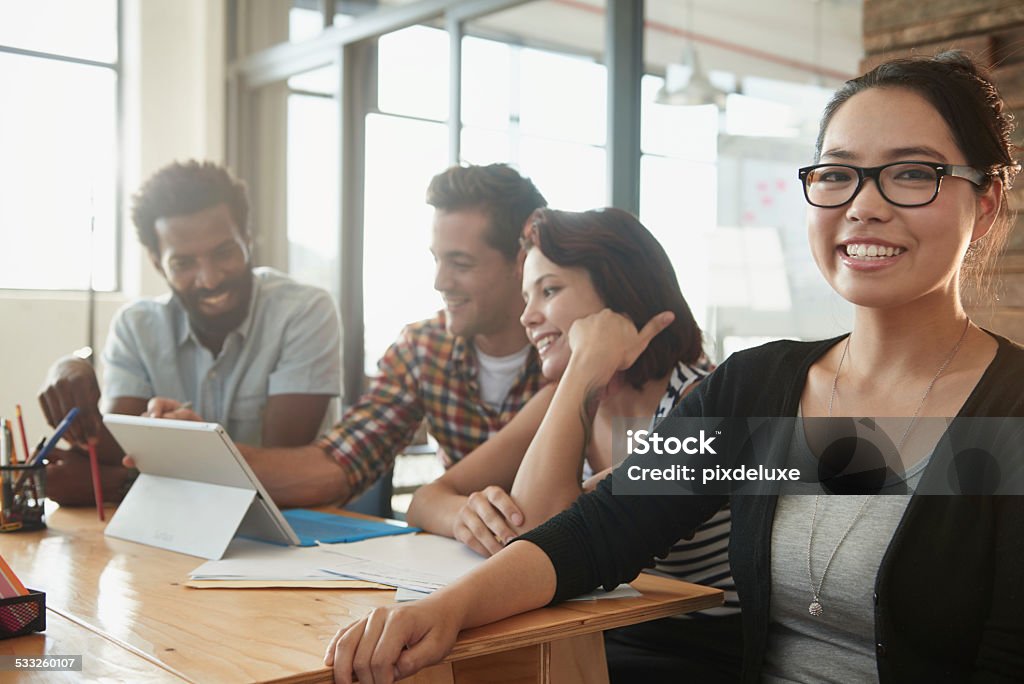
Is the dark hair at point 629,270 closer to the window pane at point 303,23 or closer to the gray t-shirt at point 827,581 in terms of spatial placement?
the gray t-shirt at point 827,581

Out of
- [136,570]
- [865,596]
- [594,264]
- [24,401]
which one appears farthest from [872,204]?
[24,401]

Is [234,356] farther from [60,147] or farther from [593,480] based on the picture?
[60,147]

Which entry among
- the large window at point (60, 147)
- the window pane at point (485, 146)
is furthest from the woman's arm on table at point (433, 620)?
the large window at point (60, 147)

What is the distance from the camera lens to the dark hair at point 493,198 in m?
2.38

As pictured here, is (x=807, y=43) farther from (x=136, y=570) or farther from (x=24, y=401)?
(x=24, y=401)

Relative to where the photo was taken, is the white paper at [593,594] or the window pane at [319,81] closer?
the white paper at [593,594]

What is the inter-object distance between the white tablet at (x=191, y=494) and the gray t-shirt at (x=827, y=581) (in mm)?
766

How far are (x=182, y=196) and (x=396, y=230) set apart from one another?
47.7 inches

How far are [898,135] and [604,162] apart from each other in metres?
1.55

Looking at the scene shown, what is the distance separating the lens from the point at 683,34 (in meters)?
2.71

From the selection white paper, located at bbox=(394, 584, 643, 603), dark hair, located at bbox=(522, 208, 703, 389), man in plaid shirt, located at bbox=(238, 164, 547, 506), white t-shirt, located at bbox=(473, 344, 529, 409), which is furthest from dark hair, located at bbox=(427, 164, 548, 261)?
white paper, located at bbox=(394, 584, 643, 603)

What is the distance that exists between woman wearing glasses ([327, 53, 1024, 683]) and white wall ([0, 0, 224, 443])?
12.1ft

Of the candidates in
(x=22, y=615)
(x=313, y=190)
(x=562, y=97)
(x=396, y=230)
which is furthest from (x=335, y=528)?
(x=313, y=190)

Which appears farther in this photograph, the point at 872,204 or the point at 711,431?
the point at 711,431
